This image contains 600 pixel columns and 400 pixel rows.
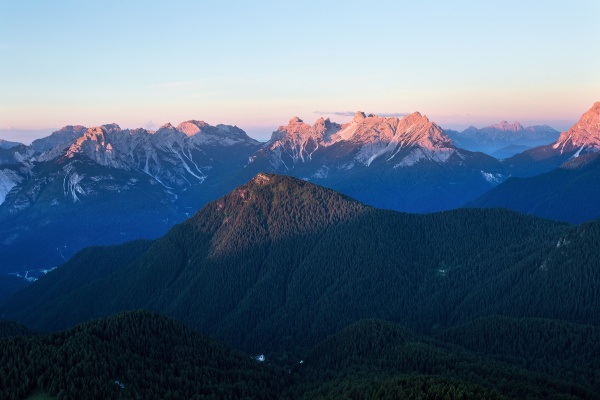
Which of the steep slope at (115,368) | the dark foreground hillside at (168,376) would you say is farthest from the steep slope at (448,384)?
the steep slope at (115,368)

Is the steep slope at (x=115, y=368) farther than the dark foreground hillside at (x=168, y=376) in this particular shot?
Yes

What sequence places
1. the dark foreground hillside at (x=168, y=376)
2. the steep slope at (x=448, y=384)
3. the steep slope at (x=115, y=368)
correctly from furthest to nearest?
the steep slope at (x=115, y=368) < the dark foreground hillside at (x=168, y=376) < the steep slope at (x=448, y=384)

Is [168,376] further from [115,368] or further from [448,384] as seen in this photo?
[448,384]

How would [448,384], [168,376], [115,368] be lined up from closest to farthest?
[448,384] < [115,368] < [168,376]

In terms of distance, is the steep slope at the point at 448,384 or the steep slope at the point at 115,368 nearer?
the steep slope at the point at 448,384

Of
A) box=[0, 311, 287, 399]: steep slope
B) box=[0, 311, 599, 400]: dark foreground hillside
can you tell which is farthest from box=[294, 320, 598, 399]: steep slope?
box=[0, 311, 287, 399]: steep slope

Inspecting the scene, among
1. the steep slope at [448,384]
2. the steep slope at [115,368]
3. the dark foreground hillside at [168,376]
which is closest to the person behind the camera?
the steep slope at [448,384]

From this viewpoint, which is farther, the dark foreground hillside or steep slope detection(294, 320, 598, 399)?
the dark foreground hillside

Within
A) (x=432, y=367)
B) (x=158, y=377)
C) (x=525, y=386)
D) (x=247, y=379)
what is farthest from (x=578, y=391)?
(x=158, y=377)

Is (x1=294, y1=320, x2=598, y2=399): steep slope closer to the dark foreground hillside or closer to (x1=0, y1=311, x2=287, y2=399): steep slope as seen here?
the dark foreground hillside

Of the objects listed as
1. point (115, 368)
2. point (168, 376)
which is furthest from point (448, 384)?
point (115, 368)

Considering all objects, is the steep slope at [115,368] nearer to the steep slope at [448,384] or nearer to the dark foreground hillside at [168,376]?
the dark foreground hillside at [168,376]
